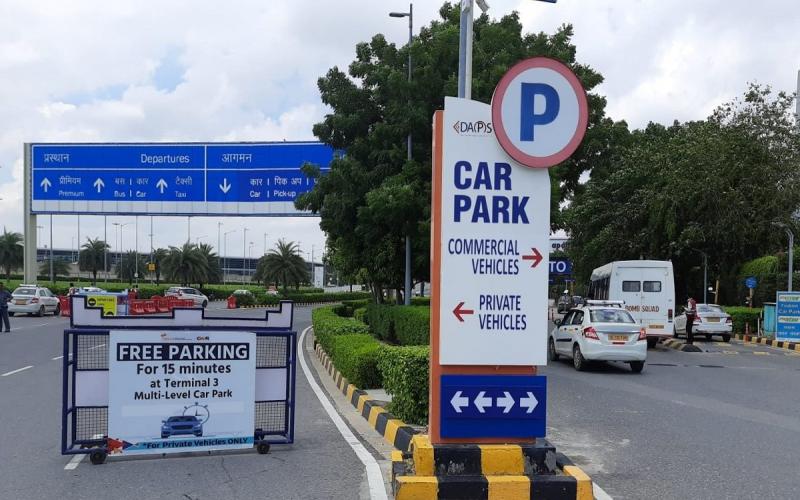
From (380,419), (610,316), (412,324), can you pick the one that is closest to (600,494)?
(380,419)

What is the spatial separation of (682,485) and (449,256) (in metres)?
2.96

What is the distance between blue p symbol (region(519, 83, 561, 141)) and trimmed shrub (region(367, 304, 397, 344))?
14.4m

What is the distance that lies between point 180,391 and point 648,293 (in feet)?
61.6

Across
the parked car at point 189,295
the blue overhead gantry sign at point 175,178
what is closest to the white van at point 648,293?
the blue overhead gantry sign at point 175,178

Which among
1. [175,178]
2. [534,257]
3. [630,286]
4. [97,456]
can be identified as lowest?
[97,456]

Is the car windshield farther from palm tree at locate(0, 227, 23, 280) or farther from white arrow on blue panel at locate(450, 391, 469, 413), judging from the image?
palm tree at locate(0, 227, 23, 280)

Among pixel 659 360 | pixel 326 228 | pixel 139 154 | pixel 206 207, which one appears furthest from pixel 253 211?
pixel 659 360

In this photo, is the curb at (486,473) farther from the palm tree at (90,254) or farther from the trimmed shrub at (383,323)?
the palm tree at (90,254)

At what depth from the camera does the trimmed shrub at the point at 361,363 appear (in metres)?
10.7

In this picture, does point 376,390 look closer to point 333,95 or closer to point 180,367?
point 180,367

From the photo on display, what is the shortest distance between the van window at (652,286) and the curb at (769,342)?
475 centimetres

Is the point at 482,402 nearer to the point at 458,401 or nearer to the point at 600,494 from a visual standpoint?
the point at 458,401

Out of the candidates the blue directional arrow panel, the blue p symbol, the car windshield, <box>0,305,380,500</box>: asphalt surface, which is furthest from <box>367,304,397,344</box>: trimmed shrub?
the blue p symbol

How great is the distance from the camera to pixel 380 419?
27.4ft
